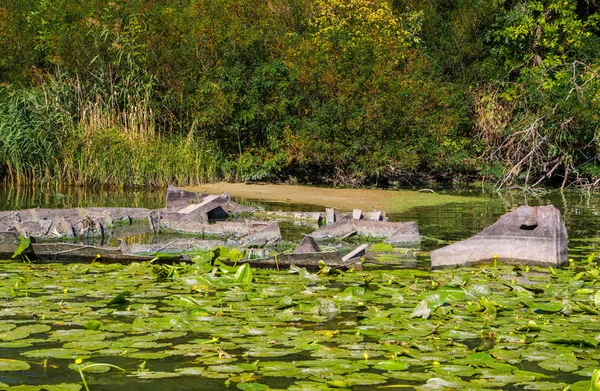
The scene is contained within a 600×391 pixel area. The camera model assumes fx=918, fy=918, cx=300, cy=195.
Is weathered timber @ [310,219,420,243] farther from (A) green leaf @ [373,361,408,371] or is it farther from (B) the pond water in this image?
(A) green leaf @ [373,361,408,371]

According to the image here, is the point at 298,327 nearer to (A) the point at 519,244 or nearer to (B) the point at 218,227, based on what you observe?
(A) the point at 519,244

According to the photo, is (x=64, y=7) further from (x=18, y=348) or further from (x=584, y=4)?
(x=18, y=348)

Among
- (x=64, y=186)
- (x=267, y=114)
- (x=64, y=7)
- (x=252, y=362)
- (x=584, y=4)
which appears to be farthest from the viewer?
(x=584, y=4)

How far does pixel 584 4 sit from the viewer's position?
2495 centimetres

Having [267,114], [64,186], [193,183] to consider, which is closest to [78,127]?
[64,186]

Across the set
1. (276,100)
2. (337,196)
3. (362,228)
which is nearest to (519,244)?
(362,228)

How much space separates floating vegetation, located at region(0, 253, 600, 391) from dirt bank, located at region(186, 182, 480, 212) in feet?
23.2

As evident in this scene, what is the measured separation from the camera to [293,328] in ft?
20.1

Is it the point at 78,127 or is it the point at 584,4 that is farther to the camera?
the point at 584,4

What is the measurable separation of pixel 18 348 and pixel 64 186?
13349 mm

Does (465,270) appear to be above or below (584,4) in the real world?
below

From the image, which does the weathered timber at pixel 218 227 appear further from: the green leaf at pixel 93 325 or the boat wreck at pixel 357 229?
the green leaf at pixel 93 325

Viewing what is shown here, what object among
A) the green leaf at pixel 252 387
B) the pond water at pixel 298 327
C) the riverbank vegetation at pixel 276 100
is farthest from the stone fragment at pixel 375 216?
the riverbank vegetation at pixel 276 100

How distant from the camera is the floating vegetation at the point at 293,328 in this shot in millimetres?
5067
